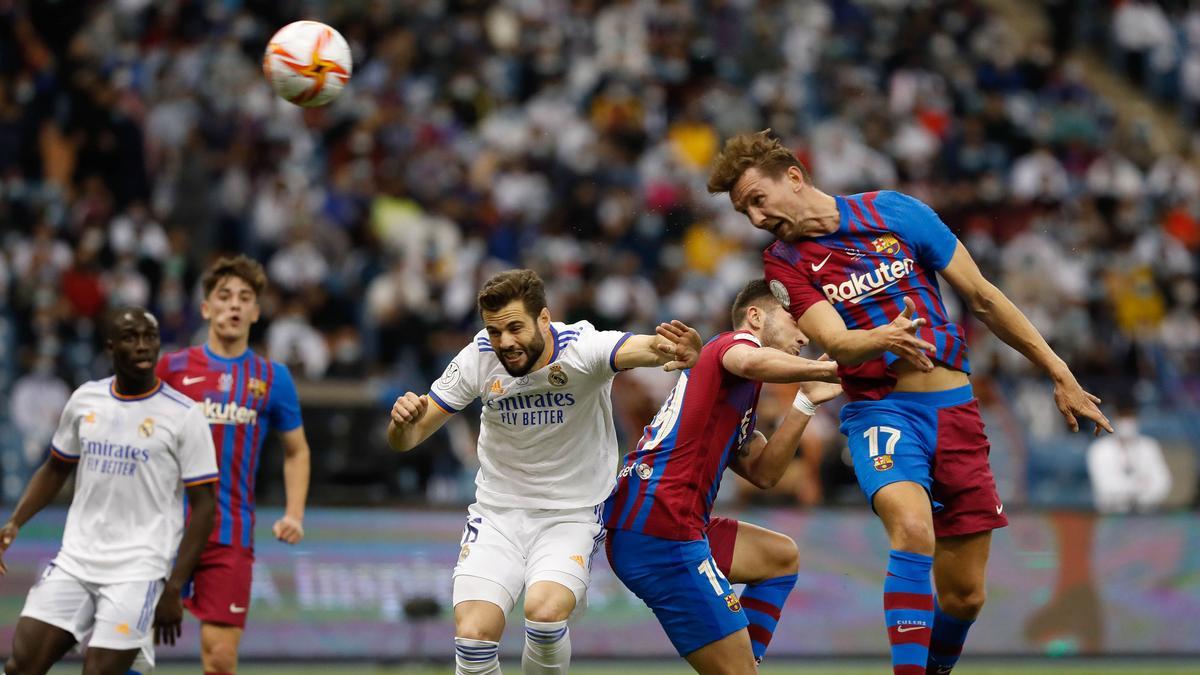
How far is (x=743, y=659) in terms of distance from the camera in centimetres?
751

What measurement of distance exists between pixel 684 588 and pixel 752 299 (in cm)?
146

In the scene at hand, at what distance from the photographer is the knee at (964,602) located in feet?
25.0

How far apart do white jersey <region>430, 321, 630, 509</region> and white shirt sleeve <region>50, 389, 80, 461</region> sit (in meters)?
2.04

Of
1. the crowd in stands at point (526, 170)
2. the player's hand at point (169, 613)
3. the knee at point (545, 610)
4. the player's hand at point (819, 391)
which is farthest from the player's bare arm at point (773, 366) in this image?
the crowd in stands at point (526, 170)

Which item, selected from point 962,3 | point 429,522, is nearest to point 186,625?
point 429,522

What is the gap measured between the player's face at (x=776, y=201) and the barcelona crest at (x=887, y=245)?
295 mm

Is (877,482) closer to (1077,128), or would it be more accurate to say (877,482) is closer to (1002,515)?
(1002,515)

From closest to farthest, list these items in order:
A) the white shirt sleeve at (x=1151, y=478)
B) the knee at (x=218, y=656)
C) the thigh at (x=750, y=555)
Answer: the thigh at (x=750, y=555) < the knee at (x=218, y=656) < the white shirt sleeve at (x=1151, y=478)

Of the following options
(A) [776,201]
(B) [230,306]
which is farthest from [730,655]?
(B) [230,306]

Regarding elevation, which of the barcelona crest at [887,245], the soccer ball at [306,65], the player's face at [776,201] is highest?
the soccer ball at [306,65]

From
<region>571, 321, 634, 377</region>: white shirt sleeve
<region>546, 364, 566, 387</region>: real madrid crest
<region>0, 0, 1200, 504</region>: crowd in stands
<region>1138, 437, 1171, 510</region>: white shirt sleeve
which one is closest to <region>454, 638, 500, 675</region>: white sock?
<region>546, 364, 566, 387</region>: real madrid crest

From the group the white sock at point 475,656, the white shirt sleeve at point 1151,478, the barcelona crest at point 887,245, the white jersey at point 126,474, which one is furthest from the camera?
the white shirt sleeve at point 1151,478

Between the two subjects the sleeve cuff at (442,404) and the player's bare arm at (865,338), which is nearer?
the player's bare arm at (865,338)

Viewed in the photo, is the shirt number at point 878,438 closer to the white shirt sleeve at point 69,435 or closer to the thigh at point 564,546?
the thigh at point 564,546
